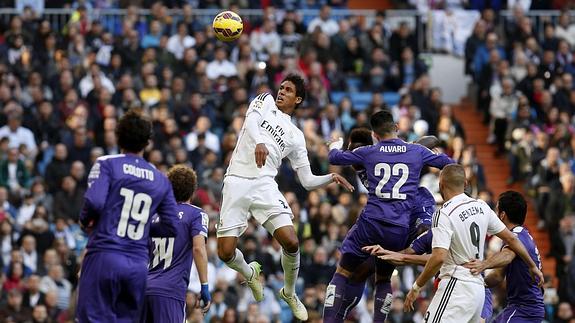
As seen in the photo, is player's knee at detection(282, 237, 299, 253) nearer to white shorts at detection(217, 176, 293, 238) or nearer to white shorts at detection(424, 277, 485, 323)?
white shorts at detection(217, 176, 293, 238)

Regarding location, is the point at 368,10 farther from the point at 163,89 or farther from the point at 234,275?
the point at 234,275

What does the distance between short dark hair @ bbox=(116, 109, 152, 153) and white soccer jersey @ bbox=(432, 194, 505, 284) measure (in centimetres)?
344

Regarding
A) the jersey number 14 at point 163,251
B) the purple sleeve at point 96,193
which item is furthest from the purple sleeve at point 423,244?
the purple sleeve at point 96,193

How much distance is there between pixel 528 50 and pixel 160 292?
20656mm

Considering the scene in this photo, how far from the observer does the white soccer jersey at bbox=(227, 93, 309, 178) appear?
16.9m

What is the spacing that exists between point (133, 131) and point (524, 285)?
506 centimetres

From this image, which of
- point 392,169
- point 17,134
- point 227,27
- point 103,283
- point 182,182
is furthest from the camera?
point 17,134

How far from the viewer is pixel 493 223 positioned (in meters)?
15.4

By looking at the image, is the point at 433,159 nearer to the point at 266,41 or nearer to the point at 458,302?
the point at 458,302

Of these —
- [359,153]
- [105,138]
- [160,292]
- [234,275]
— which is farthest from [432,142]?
[105,138]

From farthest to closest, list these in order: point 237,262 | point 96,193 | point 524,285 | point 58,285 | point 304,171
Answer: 1. point 58,285
2. point 304,171
3. point 237,262
4. point 524,285
5. point 96,193

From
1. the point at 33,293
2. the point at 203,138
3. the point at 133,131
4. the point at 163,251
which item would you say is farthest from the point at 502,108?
the point at 133,131

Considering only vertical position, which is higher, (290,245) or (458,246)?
(458,246)

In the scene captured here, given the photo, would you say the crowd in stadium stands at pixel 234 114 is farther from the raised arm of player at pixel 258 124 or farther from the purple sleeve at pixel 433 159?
the purple sleeve at pixel 433 159
